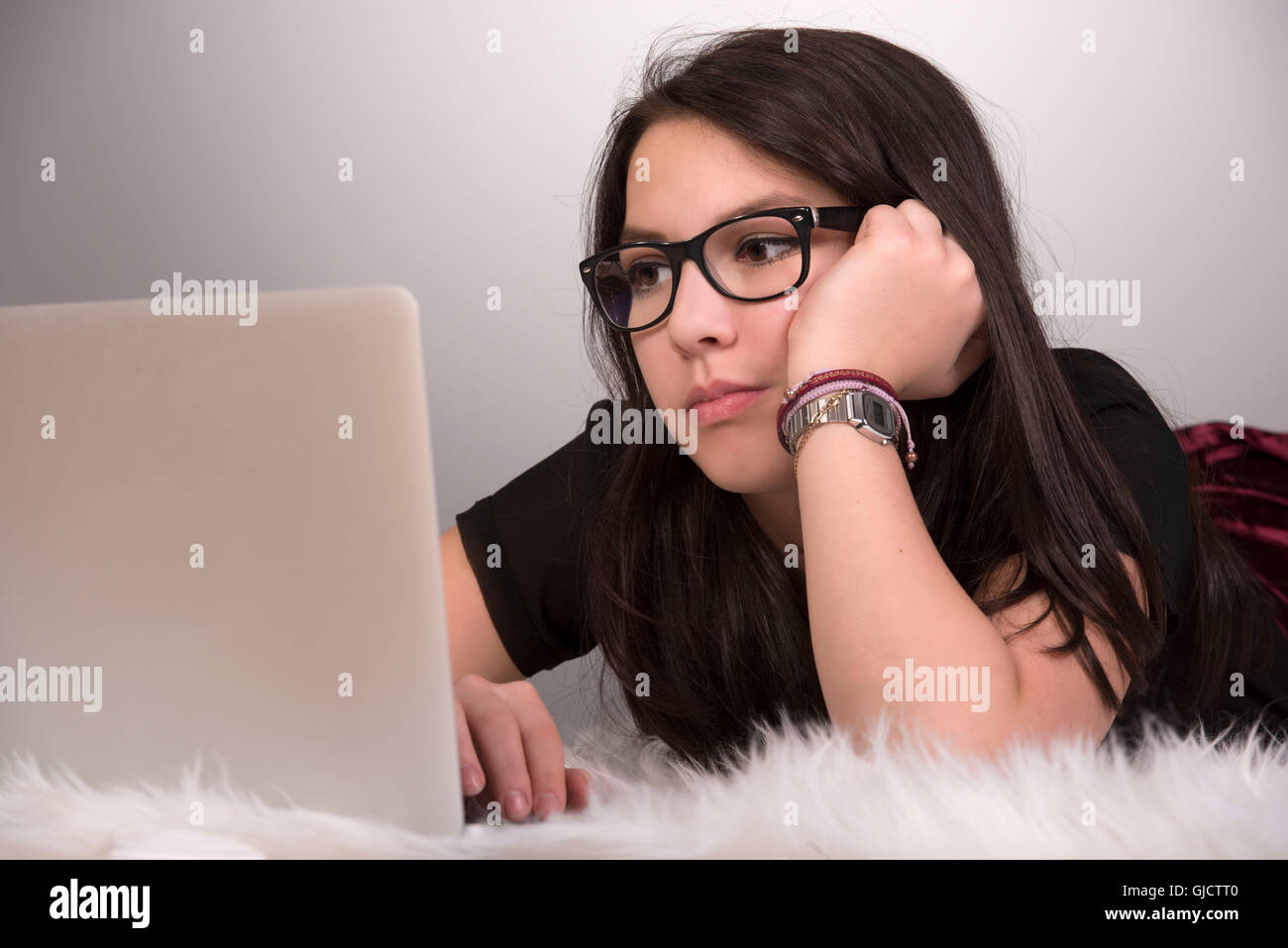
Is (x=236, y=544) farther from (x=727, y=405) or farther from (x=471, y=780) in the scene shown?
(x=727, y=405)

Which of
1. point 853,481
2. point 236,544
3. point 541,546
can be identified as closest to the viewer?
point 236,544

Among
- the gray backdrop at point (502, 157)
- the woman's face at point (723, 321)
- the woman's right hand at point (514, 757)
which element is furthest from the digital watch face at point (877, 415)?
A: the gray backdrop at point (502, 157)

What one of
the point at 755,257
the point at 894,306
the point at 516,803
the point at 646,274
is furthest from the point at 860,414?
the point at 516,803

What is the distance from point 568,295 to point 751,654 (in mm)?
1395

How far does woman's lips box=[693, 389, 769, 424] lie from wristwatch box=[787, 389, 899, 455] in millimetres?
141

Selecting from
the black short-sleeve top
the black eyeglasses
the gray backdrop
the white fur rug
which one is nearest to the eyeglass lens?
the black eyeglasses

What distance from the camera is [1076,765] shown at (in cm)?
82

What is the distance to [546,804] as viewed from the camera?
0.88m

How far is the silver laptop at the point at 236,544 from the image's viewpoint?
596mm

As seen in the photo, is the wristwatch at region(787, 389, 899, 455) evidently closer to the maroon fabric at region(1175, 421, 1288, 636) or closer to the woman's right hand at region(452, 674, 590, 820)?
the woman's right hand at region(452, 674, 590, 820)

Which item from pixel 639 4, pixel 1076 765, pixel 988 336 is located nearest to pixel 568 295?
pixel 639 4

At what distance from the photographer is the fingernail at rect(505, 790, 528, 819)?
856mm

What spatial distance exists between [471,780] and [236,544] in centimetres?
32

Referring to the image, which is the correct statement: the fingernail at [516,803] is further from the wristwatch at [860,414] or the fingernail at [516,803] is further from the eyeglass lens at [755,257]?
the eyeglass lens at [755,257]
